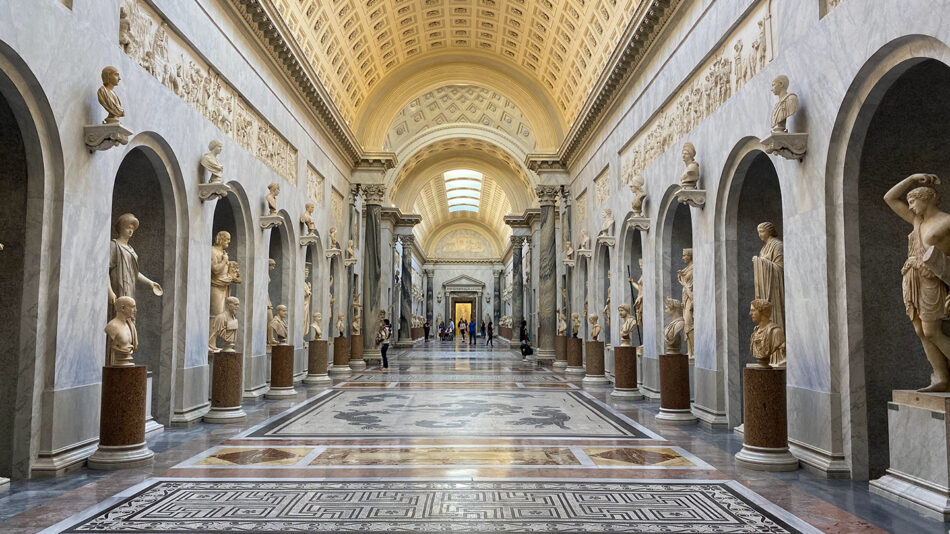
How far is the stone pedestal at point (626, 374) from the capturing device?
13844 mm

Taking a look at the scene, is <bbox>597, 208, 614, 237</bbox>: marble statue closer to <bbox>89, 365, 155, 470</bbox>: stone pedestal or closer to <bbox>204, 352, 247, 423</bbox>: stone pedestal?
<bbox>204, 352, 247, 423</bbox>: stone pedestal

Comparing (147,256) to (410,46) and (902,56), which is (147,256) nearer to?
(902,56)

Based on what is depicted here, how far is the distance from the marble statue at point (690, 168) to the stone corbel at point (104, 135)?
839 cm

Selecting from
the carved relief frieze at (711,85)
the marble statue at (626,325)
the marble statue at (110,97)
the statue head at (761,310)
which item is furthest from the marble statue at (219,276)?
the statue head at (761,310)

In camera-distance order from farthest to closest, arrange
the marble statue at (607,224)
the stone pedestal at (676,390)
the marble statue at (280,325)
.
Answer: the marble statue at (607,224)
the marble statue at (280,325)
the stone pedestal at (676,390)

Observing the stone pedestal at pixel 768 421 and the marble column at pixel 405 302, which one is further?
the marble column at pixel 405 302

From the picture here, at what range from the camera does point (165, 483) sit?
22.0ft

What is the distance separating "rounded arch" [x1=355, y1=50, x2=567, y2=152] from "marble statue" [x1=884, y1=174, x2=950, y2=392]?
811 inches

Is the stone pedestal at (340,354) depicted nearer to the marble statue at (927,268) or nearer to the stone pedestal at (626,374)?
the stone pedestal at (626,374)

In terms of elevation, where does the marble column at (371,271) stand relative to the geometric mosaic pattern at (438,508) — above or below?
above

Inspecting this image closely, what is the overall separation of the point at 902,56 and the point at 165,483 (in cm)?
839

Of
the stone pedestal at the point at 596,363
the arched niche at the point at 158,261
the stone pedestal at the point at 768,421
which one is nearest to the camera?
the stone pedestal at the point at 768,421

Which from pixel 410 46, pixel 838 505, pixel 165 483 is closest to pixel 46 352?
pixel 165 483

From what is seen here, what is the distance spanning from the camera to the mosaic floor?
17.6 ft
